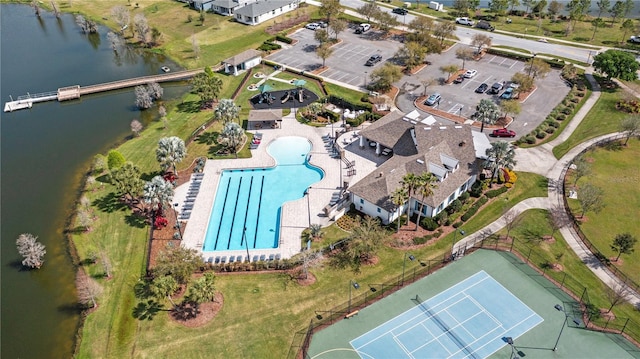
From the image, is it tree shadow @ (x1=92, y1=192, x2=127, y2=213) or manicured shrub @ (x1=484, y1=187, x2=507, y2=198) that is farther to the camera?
manicured shrub @ (x1=484, y1=187, x2=507, y2=198)

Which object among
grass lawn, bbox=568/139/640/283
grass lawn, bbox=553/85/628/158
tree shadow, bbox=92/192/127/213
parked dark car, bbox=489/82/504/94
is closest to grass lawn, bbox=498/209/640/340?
grass lawn, bbox=568/139/640/283

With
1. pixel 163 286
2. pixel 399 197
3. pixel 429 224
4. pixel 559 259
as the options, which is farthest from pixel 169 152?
pixel 559 259

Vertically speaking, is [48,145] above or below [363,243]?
below

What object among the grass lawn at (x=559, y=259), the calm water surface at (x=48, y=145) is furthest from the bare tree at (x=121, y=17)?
the grass lawn at (x=559, y=259)

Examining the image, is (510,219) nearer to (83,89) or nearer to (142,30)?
(83,89)

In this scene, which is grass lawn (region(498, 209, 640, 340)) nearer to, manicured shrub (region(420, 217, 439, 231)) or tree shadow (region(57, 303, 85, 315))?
manicured shrub (region(420, 217, 439, 231))

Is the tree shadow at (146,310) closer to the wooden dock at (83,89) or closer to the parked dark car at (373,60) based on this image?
the wooden dock at (83,89)

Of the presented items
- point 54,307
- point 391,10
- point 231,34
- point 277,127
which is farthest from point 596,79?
point 54,307
